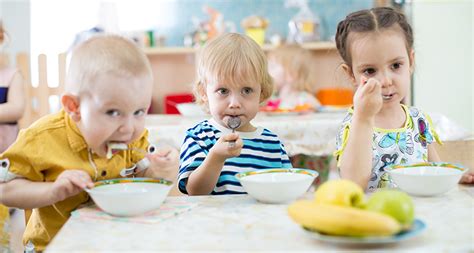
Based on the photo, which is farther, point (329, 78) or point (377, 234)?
point (329, 78)

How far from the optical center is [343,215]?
856 mm

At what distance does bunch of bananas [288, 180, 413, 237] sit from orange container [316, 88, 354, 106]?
3474mm

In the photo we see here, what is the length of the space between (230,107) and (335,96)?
3.11 m

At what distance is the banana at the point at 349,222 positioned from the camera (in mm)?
848

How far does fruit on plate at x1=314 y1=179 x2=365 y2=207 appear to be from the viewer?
3.03ft

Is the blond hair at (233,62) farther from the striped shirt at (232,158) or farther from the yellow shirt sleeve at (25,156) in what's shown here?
the yellow shirt sleeve at (25,156)

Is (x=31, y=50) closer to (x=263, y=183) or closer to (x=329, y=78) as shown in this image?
(x=329, y=78)

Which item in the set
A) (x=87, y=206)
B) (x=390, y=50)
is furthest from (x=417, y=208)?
(x=87, y=206)

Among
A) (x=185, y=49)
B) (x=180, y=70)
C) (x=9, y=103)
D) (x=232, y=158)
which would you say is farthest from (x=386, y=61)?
(x=180, y=70)

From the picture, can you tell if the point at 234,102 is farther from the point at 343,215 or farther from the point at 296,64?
the point at 296,64

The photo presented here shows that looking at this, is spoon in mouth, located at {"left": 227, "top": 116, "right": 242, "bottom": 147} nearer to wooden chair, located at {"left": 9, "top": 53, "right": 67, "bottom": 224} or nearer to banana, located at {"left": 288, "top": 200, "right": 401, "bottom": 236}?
banana, located at {"left": 288, "top": 200, "right": 401, "bottom": 236}

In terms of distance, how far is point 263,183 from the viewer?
1.14 metres

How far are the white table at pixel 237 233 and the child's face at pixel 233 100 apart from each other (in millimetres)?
415

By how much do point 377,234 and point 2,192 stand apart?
752 millimetres
